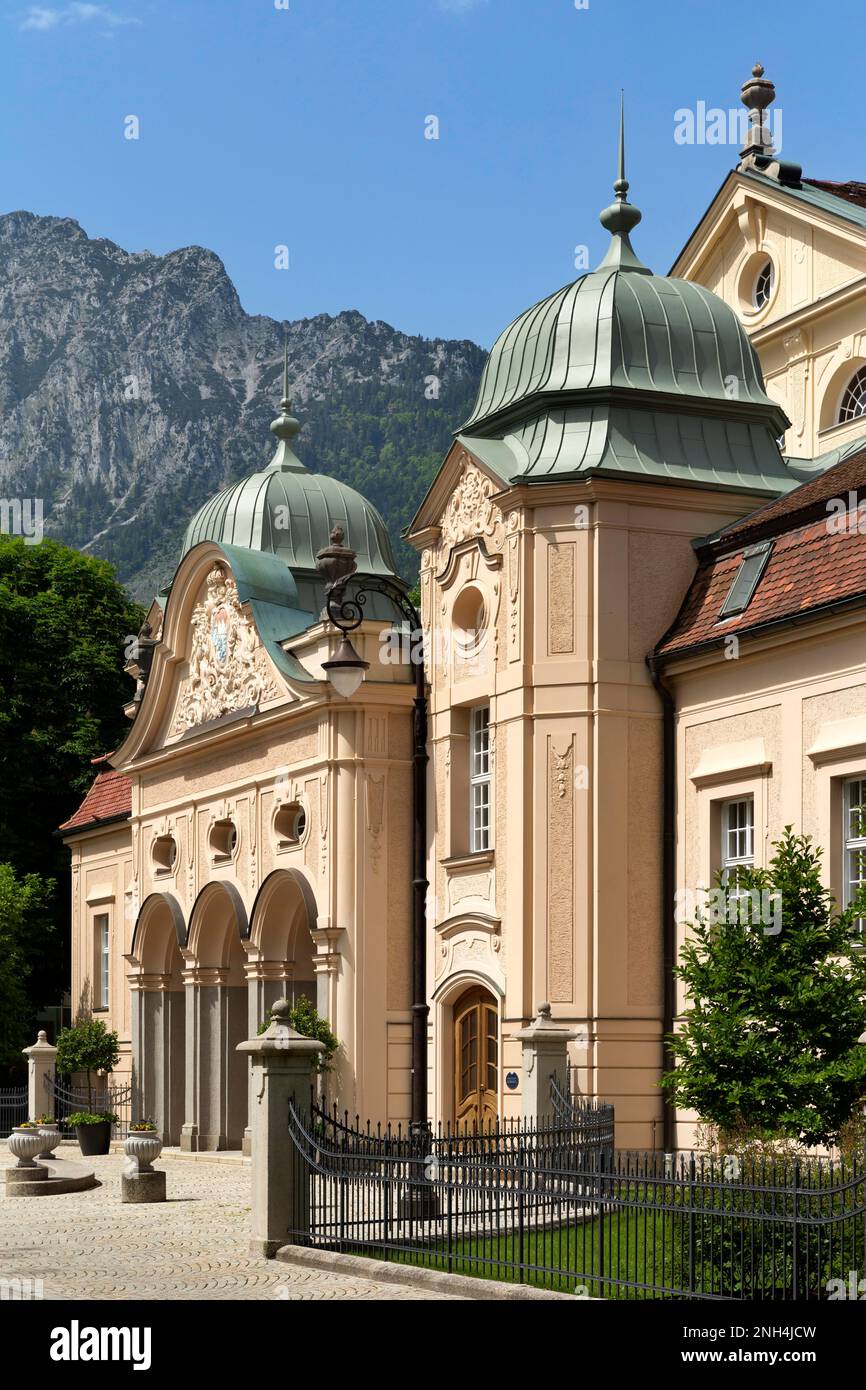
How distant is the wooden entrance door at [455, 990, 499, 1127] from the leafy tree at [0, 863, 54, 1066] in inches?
660

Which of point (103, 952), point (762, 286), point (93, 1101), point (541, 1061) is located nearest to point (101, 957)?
point (103, 952)

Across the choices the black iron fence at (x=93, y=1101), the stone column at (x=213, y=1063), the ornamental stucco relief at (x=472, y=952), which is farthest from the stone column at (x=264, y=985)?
the black iron fence at (x=93, y=1101)

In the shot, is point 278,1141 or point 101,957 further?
point 101,957

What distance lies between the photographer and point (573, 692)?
24.8 meters

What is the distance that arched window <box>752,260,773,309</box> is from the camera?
33.0 meters

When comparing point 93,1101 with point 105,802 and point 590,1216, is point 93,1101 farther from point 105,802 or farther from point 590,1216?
point 590,1216

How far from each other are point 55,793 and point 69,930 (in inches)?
147

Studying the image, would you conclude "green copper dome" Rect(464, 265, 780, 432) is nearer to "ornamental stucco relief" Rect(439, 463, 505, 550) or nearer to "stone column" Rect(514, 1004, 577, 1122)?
"ornamental stucco relief" Rect(439, 463, 505, 550)

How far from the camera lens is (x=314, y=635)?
29.6 metres

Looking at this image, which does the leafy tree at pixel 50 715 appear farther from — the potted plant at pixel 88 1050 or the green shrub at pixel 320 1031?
the green shrub at pixel 320 1031

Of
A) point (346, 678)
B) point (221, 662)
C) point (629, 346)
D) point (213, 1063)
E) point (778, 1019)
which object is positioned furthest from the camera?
point (213, 1063)

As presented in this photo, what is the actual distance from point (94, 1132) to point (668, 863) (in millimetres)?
15195
